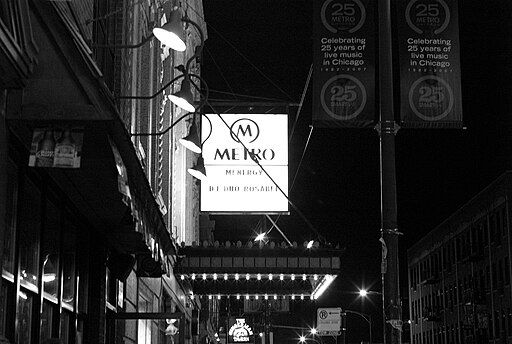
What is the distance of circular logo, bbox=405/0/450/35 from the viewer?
46.6 feet

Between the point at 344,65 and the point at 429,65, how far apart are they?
1282 millimetres

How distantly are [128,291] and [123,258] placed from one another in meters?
2.02

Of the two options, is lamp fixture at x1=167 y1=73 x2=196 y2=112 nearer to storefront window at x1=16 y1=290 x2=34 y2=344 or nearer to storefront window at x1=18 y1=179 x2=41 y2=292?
storefront window at x1=18 y1=179 x2=41 y2=292

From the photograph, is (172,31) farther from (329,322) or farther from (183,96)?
(329,322)

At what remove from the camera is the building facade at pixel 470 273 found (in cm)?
6469

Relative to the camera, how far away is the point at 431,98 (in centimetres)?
1387

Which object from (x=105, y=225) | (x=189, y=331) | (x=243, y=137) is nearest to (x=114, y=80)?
(x=105, y=225)

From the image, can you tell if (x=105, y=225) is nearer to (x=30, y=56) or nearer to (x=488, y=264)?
(x=30, y=56)

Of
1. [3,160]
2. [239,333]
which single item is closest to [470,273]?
[239,333]

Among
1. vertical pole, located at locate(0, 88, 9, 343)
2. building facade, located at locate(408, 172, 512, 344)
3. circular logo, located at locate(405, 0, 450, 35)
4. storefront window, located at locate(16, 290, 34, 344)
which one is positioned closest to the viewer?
vertical pole, located at locate(0, 88, 9, 343)

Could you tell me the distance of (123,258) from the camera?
47.5ft

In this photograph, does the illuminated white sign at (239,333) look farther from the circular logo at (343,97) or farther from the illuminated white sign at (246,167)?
the circular logo at (343,97)

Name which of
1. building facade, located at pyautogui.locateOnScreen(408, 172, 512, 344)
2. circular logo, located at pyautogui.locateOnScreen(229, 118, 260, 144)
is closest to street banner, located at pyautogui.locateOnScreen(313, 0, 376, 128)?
circular logo, located at pyautogui.locateOnScreen(229, 118, 260, 144)

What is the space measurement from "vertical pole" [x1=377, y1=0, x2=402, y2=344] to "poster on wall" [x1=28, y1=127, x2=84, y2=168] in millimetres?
5488
